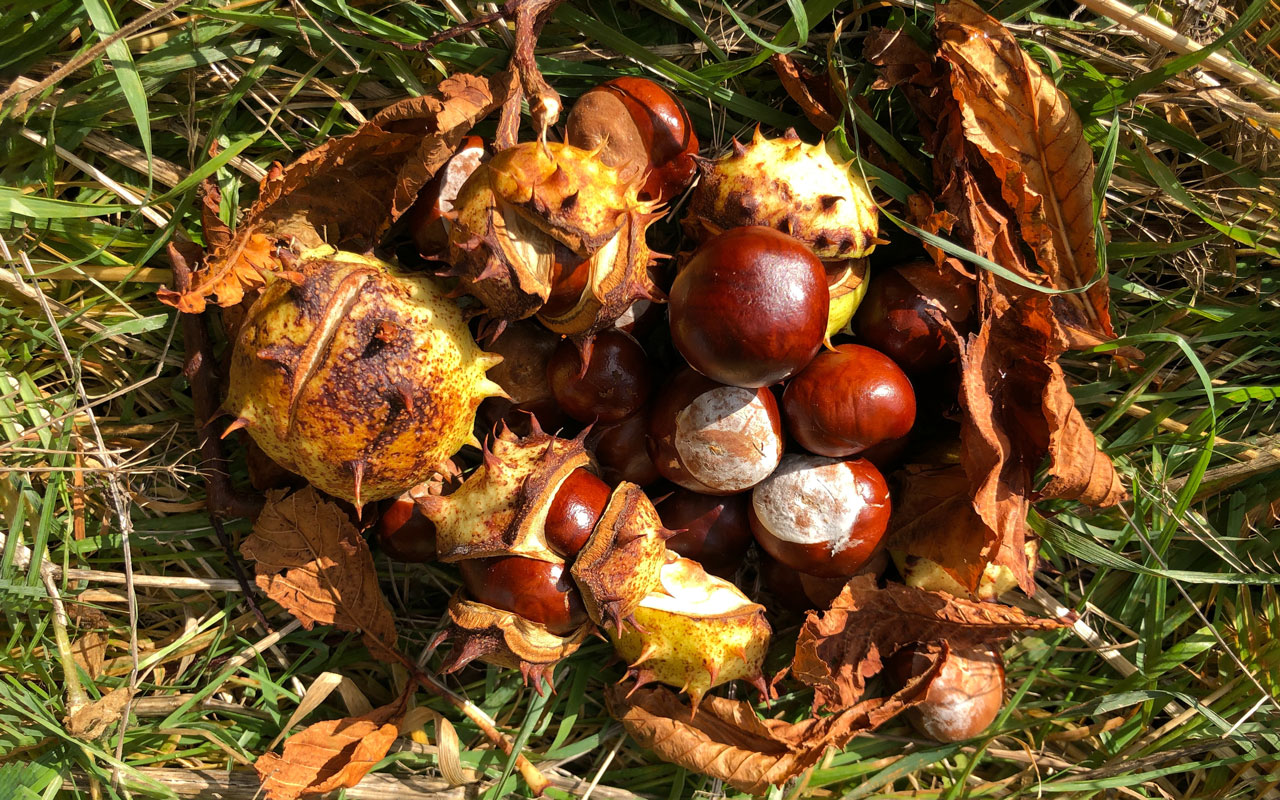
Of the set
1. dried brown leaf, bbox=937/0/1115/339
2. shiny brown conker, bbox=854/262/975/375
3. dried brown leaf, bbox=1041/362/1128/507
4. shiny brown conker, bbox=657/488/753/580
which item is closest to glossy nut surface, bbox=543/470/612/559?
shiny brown conker, bbox=657/488/753/580

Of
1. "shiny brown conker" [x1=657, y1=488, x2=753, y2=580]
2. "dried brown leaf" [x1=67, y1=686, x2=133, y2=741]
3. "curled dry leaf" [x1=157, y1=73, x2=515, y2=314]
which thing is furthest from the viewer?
"shiny brown conker" [x1=657, y1=488, x2=753, y2=580]

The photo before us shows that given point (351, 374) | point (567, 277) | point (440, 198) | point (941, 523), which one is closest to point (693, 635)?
point (941, 523)

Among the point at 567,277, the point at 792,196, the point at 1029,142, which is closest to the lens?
the point at 567,277

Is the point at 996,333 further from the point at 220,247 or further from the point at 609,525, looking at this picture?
the point at 220,247

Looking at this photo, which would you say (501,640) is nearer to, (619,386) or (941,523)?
(619,386)

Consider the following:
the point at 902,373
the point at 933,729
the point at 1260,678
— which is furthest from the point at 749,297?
the point at 1260,678

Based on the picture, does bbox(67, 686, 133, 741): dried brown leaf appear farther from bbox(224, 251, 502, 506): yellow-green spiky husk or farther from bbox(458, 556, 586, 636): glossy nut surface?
bbox(458, 556, 586, 636): glossy nut surface

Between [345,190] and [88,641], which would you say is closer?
[345,190]
